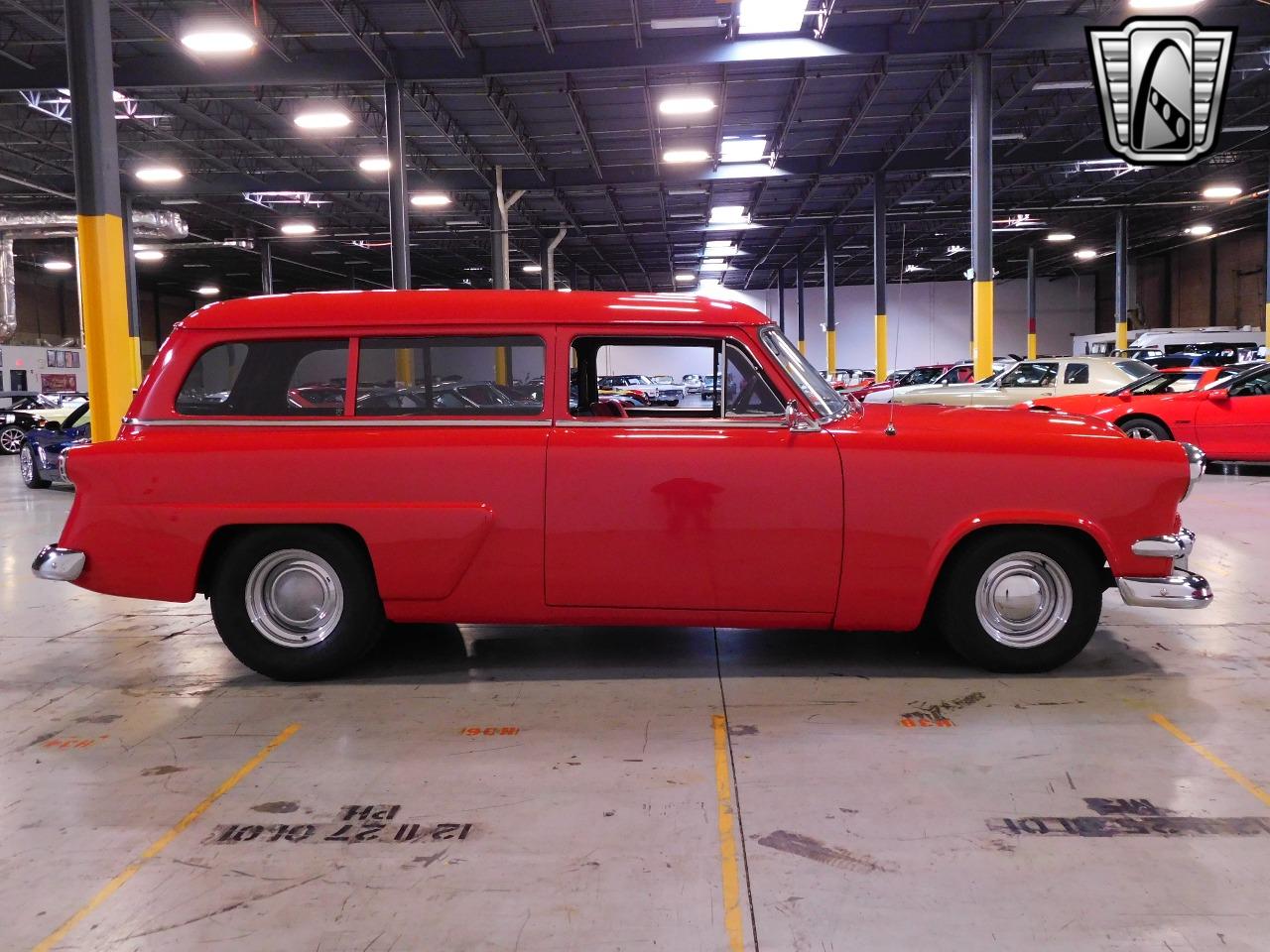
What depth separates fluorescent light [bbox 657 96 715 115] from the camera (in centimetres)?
1822

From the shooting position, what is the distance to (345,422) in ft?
14.1

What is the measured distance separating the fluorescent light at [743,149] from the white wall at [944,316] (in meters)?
23.0

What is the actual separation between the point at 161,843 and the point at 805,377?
10.4 ft

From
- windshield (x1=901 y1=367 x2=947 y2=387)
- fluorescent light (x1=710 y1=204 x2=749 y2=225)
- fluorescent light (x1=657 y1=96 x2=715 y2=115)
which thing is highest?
fluorescent light (x1=710 y1=204 x2=749 y2=225)

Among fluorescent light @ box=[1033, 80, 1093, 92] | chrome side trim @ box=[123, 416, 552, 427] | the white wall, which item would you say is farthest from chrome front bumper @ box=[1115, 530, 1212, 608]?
the white wall

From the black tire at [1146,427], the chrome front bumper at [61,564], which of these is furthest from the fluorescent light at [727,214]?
the chrome front bumper at [61,564]

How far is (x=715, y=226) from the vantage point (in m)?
33.0

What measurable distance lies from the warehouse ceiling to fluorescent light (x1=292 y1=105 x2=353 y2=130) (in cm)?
15

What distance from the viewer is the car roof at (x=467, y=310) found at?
432 cm

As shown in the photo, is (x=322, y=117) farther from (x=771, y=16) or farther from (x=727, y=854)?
(x=727, y=854)

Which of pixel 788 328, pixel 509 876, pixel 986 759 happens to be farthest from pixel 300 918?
pixel 788 328

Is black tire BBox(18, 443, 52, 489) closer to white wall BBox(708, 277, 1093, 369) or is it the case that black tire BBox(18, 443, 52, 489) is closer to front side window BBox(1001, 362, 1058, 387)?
front side window BBox(1001, 362, 1058, 387)

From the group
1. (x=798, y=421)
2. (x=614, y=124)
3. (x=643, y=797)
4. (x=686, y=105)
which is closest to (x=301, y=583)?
(x=643, y=797)

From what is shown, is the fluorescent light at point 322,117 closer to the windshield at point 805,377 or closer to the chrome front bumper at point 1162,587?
the windshield at point 805,377
